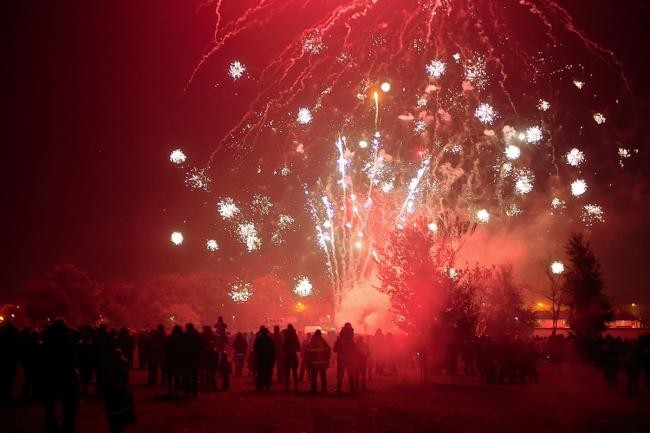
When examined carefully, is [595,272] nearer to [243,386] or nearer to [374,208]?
[374,208]

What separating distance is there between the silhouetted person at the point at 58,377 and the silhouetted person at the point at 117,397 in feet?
6.63

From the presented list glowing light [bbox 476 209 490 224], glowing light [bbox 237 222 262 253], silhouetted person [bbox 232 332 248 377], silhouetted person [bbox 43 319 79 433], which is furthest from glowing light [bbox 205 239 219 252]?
silhouetted person [bbox 43 319 79 433]

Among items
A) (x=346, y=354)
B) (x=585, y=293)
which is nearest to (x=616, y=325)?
(x=585, y=293)

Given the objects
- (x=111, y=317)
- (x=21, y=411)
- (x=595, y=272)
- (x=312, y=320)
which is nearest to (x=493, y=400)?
→ (x=21, y=411)

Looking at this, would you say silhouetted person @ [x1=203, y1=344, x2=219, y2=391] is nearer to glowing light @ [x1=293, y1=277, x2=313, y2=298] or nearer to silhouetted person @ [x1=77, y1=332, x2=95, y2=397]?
silhouetted person @ [x1=77, y1=332, x2=95, y2=397]

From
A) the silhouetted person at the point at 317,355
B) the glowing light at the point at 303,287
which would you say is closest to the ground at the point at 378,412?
the silhouetted person at the point at 317,355

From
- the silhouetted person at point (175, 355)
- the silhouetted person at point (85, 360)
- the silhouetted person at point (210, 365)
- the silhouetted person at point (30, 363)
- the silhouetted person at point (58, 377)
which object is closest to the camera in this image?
the silhouetted person at point (58, 377)

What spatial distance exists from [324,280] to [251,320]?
13.0m

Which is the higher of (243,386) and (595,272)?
(595,272)

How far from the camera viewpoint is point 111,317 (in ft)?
156

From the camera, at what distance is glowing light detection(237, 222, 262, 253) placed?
66000mm

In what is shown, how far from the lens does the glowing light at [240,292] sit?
64231 mm

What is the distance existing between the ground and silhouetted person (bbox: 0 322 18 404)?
1.21 m

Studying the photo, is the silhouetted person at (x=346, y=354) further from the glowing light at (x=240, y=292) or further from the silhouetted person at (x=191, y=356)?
the glowing light at (x=240, y=292)
